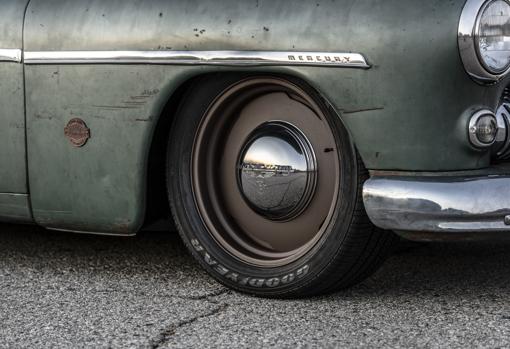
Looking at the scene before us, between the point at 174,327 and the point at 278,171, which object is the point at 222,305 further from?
the point at 278,171

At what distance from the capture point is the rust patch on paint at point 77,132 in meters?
3.67

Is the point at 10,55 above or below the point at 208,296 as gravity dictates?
above

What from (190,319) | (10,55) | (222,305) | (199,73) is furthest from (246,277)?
(10,55)

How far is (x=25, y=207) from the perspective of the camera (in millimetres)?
3869

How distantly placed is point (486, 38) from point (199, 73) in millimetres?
940

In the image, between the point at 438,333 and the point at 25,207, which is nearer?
the point at 438,333

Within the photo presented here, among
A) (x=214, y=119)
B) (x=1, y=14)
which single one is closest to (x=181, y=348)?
(x=214, y=119)

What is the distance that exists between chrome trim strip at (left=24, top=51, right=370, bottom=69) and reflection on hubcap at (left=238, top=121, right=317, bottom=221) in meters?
0.28

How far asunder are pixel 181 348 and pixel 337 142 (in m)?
0.83

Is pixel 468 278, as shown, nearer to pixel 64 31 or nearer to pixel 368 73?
pixel 368 73

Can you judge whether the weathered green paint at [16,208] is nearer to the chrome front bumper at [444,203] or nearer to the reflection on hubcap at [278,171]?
the reflection on hubcap at [278,171]

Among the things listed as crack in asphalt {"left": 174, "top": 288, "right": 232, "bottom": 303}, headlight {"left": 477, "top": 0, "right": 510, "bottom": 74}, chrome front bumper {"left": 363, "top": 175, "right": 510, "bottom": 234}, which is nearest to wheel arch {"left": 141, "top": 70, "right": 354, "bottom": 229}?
crack in asphalt {"left": 174, "top": 288, "right": 232, "bottom": 303}

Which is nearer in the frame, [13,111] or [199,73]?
[199,73]

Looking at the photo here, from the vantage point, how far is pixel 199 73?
11.3 ft
